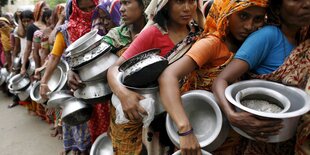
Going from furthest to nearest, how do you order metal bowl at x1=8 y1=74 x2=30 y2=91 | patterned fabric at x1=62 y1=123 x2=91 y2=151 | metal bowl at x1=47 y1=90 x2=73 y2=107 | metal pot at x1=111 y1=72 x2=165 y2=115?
metal bowl at x1=8 y1=74 x2=30 y2=91
patterned fabric at x1=62 y1=123 x2=91 y2=151
metal bowl at x1=47 y1=90 x2=73 y2=107
metal pot at x1=111 y1=72 x2=165 y2=115

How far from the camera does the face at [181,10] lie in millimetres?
1640

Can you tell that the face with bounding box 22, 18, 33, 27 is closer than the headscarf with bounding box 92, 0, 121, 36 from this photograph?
No

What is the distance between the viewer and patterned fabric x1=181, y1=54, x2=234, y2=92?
143 centimetres

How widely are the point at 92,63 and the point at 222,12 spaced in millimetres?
866

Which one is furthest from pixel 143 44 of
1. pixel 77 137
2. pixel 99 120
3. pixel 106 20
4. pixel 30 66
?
pixel 30 66

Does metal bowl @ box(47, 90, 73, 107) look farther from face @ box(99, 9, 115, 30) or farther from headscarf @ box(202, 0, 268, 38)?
headscarf @ box(202, 0, 268, 38)

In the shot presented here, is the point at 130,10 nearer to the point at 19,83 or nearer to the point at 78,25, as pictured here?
the point at 78,25

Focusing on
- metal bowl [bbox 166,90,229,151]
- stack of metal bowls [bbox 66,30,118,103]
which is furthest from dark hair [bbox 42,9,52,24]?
metal bowl [bbox 166,90,229,151]

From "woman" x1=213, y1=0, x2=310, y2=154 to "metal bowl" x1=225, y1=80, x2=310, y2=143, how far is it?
4 cm

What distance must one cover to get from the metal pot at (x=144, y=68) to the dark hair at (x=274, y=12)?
567 mm

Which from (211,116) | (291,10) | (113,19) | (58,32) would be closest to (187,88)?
(211,116)

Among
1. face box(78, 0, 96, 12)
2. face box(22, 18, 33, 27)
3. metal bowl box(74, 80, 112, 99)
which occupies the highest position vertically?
face box(78, 0, 96, 12)

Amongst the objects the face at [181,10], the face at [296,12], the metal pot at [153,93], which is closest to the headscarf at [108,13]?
the face at [181,10]

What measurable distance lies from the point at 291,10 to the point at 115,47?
1177 mm
